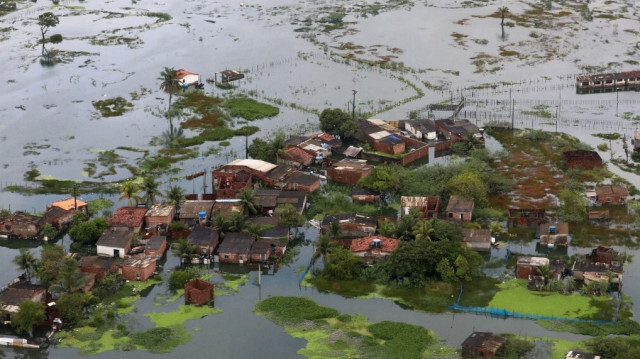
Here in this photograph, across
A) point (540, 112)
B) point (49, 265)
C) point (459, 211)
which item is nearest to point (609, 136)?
point (540, 112)

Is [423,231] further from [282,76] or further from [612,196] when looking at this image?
[282,76]

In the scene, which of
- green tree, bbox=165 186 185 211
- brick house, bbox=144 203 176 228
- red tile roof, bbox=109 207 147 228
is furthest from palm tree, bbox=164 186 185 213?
red tile roof, bbox=109 207 147 228

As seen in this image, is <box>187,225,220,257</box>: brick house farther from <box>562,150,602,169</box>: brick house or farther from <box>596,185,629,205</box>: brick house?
<box>562,150,602,169</box>: brick house

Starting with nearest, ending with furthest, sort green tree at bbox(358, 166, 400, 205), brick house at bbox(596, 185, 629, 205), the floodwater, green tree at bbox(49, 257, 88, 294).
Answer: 1. green tree at bbox(49, 257, 88, 294)
2. the floodwater
3. brick house at bbox(596, 185, 629, 205)
4. green tree at bbox(358, 166, 400, 205)

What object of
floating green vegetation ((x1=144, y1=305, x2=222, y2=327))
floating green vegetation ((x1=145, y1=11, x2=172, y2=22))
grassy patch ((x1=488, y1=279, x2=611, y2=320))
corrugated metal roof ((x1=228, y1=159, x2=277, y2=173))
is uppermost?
floating green vegetation ((x1=145, y1=11, x2=172, y2=22))

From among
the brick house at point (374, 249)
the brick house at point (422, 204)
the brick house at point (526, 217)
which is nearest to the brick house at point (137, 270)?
the brick house at point (374, 249)

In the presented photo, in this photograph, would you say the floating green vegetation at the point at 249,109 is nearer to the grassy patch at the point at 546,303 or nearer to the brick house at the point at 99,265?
the brick house at the point at 99,265

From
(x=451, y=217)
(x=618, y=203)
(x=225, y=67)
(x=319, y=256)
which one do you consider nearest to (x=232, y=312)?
(x=319, y=256)
